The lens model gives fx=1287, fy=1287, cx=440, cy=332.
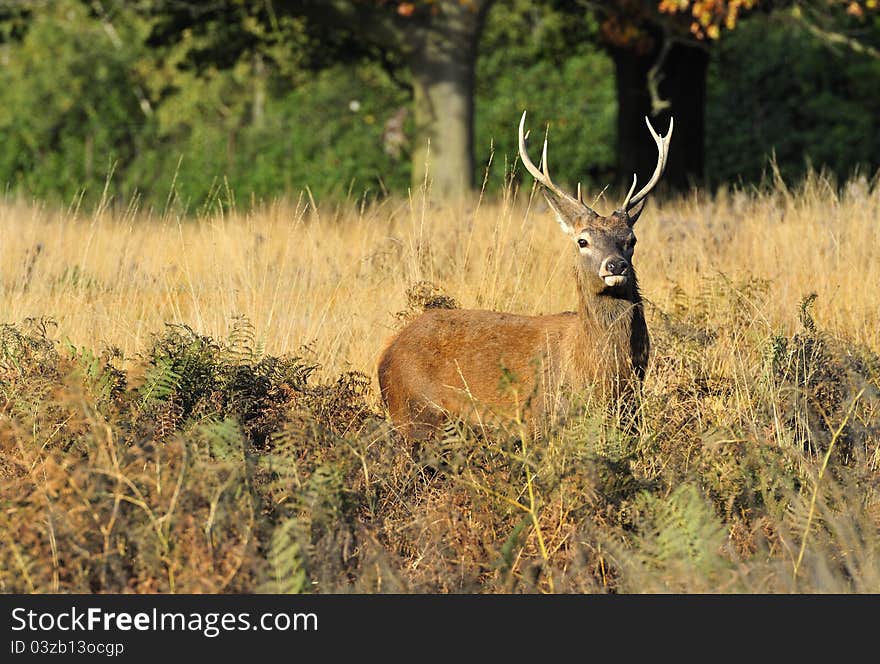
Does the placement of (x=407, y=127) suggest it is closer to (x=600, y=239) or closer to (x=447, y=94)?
(x=447, y=94)

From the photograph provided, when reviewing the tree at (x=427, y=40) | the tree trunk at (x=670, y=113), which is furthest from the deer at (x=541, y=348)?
the tree trunk at (x=670, y=113)

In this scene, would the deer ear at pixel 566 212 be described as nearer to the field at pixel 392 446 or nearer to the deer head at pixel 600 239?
the deer head at pixel 600 239

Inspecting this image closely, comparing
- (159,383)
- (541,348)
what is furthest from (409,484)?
(159,383)

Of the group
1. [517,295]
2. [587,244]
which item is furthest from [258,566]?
[517,295]

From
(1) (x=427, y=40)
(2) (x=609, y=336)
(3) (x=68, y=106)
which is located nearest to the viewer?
(2) (x=609, y=336)

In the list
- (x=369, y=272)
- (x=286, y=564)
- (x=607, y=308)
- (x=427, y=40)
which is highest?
(x=607, y=308)

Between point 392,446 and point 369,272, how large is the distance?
2.78 meters

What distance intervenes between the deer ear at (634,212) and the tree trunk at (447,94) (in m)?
8.01

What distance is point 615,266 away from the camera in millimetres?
5617

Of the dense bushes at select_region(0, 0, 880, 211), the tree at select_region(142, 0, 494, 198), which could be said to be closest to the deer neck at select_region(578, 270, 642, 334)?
the tree at select_region(142, 0, 494, 198)

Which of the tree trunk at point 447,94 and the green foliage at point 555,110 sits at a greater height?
the tree trunk at point 447,94

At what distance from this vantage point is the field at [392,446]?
4.43 meters

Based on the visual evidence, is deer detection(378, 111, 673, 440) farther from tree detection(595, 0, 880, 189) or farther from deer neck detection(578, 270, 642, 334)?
tree detection(595, 0, 880, 189)
